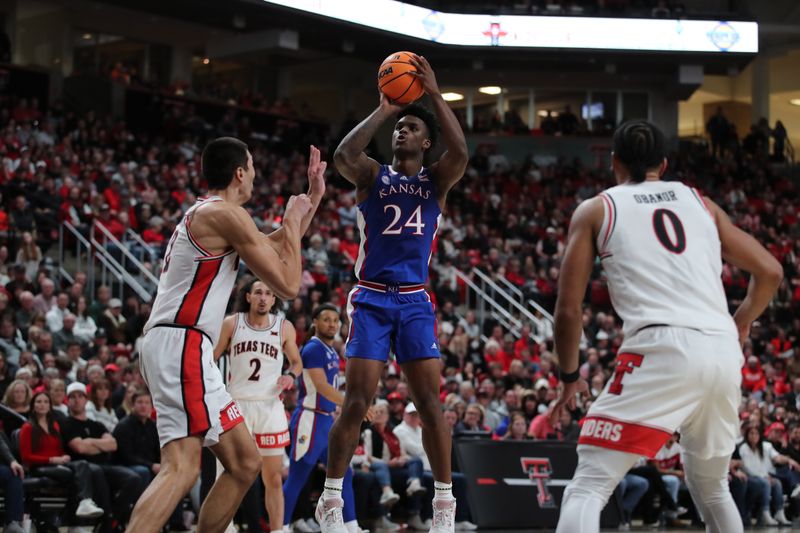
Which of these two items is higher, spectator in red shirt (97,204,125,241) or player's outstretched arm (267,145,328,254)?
spectator in red shirt (97,204,125,241)

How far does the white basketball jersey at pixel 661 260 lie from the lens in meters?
4.80

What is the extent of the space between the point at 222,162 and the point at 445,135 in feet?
5.31

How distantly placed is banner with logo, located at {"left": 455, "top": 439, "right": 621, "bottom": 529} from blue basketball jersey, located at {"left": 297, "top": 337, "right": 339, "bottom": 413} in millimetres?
3319

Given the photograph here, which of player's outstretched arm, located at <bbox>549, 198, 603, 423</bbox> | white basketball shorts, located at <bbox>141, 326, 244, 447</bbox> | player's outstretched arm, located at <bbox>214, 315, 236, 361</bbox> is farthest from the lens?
player's outstretched arm, located at <bbox>214, 315, 236, 361</bbox>

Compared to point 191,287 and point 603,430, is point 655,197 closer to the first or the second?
point 603,430

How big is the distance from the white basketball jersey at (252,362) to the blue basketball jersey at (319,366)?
413mm

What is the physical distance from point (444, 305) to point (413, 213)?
45.7 ft

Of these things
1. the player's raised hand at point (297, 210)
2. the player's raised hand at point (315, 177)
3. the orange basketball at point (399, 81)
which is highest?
the orange basketball at point (399, 81)

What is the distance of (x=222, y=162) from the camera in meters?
6.31

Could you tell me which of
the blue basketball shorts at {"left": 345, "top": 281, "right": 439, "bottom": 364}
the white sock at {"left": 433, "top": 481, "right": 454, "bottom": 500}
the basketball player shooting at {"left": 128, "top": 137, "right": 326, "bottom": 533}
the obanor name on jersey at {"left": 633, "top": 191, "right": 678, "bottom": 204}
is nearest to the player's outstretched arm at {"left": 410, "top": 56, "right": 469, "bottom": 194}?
the blue basketball shorts at {"left": 345, "top": 281, "right": 439, "bottom": 364}

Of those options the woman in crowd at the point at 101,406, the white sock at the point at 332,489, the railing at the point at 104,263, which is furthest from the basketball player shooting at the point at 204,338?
the railing at the point at 104,263

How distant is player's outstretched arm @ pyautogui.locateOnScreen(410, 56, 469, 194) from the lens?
23.2 ft

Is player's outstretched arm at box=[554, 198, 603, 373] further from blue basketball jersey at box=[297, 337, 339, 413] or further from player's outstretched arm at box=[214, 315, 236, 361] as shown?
blue basketball jersey at box=[297, 337, 339, 413]

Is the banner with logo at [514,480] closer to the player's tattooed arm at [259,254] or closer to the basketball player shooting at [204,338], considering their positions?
the basketball player shooting at [204,338]
